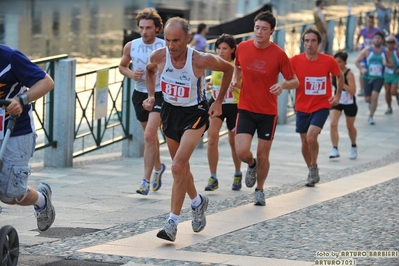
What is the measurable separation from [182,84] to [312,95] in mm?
4021

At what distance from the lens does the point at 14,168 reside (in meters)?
6.93

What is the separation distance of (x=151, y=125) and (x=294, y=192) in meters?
1.91

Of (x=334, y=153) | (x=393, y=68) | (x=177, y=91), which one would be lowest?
(x=334, y=153)

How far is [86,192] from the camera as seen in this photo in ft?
35.8

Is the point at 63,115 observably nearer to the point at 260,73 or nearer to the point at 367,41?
the point at 260,73

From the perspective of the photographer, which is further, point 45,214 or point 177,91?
point 177,91

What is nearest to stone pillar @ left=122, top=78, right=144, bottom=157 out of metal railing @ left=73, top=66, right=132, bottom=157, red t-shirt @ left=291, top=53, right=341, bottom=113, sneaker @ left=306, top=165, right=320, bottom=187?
metal railing @ left=73, top=66, right=132, bottom=157

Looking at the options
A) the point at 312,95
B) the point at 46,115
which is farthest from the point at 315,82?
the point at 46,115

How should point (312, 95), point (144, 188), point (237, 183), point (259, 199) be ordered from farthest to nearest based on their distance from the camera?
point (312, 95), point (237, 183), point (144, 188), point (259, 199)

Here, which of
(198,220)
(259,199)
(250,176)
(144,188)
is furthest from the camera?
(250,176)

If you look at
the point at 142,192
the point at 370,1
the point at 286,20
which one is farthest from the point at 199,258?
the point at 370,1

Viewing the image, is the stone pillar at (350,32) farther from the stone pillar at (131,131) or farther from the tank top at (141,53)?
the tank top at (141,53)

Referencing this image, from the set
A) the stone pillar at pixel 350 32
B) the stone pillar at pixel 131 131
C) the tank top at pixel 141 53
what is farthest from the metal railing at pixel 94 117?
the stone pillar at pixel 350 32

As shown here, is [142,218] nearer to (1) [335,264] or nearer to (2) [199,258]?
(2) [199,258]
